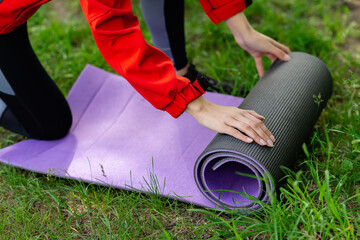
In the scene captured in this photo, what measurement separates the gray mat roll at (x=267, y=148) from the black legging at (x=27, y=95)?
106cm

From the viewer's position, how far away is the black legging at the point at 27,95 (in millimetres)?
2207

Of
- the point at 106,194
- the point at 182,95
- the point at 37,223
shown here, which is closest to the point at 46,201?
the point at 37,223

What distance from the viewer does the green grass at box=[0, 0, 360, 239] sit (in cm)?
164

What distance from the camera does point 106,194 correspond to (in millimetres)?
2061

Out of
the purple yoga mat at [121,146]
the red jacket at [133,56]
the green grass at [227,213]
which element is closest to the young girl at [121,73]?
the red jacket at [133,56]

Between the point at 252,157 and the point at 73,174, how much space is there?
1010 mm

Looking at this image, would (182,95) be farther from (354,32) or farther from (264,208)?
(354,32)

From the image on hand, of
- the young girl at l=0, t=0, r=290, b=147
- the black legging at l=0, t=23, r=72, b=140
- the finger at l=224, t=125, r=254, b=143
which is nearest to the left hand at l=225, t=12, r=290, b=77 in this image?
the young girl at l=0, t=0, r=290, b=147

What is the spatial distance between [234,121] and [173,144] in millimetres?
648

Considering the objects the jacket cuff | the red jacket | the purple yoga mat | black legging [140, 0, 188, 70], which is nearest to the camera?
the red jacket

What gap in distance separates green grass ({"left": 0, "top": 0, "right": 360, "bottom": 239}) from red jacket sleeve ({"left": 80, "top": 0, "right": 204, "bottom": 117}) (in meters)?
0.52

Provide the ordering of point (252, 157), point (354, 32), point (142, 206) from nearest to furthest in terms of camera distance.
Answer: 1. point (252, 157)
2. point (142, 206)
3. point (354, 32)

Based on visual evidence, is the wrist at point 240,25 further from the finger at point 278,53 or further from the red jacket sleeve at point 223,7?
the finger at point 278,53

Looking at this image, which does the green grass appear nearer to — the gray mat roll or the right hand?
the gray mat roll
